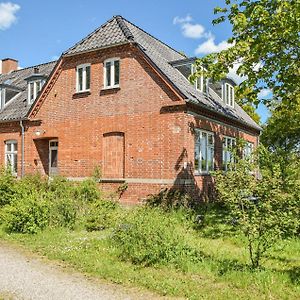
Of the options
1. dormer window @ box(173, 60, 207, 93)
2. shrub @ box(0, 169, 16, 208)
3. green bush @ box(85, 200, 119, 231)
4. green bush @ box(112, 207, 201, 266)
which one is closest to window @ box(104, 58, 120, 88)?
dormer window @ box(173, 60, 207, 93)

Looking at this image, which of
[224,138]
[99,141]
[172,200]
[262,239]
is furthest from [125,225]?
[224,138]

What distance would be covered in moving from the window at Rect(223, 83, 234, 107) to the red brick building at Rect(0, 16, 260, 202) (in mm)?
229

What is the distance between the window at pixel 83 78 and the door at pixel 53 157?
3487 mm

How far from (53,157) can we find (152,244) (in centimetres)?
1429

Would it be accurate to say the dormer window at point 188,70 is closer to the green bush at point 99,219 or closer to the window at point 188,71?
the window at point 188,71

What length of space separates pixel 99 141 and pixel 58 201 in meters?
6.48

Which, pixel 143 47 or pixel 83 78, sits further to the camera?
pixel 83 78

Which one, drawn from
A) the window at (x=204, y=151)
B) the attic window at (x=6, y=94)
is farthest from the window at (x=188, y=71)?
the attic window at (x=6, y=94)

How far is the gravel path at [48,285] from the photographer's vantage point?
22.5ft

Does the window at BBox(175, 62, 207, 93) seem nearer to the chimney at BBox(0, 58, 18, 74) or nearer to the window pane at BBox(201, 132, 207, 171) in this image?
the window pane at BBox(201, 132, 207, 171)

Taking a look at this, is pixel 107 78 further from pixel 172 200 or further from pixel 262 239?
pixel 262 239

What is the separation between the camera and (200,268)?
8148 mm

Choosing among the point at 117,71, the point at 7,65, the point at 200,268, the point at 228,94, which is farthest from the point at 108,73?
the point at 7,65

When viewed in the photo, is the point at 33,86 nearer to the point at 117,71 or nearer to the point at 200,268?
the point at 117,71
